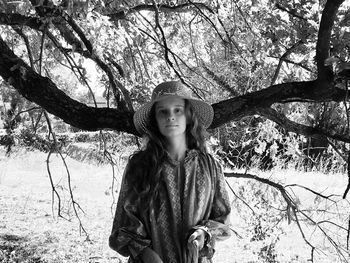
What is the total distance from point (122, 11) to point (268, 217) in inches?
84.8

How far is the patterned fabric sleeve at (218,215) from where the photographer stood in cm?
207

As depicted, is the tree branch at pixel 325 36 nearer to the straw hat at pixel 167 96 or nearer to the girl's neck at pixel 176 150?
the straw hat at pixel 167 96

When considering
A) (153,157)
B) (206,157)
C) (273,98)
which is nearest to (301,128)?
(273,98)

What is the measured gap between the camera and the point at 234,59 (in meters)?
4.76

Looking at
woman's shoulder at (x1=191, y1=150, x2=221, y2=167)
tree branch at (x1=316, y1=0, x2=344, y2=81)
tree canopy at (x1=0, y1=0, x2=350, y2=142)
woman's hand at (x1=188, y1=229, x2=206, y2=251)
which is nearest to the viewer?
woman's hand at (x1=188, y1=229, x2=206, y2=251)

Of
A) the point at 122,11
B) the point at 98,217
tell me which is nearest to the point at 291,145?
the point at 122,11

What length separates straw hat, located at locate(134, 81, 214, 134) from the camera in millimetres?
2156

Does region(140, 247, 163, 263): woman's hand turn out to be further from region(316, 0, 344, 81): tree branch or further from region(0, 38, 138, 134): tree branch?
region(316, 0, 344, 81): tree branch

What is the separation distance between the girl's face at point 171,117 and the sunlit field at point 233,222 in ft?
5.27

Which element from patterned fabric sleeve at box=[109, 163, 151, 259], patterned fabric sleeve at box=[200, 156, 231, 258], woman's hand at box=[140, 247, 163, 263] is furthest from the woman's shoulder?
woman's hand at box=[140, 247, 163, 263]

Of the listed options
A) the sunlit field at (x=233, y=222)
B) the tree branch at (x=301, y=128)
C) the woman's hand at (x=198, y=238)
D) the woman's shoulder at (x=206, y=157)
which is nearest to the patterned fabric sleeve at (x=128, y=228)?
the woman's hand at (x=198, y=238)

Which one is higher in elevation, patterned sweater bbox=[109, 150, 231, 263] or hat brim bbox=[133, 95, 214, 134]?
hat brim bbox=[133, 95, 214, 134]

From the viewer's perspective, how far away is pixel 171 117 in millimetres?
2129

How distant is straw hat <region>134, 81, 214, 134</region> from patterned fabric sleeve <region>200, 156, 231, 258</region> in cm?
23
